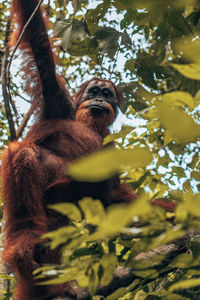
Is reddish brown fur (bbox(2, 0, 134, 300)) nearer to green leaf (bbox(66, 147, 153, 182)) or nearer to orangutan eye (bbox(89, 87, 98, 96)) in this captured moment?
orangutan eye (bbox(89, 87, 98, 96))

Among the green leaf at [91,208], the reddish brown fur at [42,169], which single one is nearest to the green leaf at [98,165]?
the green leaf at [91,208]

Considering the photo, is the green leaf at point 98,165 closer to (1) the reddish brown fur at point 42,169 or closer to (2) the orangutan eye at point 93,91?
(1) the reddish brown fur at point 42,169

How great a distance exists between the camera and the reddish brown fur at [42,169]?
3.24 meters

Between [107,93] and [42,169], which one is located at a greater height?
[107,93]

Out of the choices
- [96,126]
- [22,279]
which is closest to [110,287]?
[22,279]

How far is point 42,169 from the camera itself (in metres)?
3.91

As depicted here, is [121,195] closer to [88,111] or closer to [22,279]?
[88,111]

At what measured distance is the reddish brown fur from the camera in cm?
324

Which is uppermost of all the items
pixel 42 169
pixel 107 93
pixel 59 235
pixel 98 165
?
pixel 107 93

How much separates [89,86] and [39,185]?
8.45ft

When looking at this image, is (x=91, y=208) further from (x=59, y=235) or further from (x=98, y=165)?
(x=98, y=165)

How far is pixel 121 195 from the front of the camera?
15.7ft

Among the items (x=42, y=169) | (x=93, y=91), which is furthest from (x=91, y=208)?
(x=93, y=91)

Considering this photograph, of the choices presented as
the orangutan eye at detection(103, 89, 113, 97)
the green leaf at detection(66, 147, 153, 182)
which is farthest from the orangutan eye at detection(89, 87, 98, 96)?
the green leaf at detection(66, 147, 153, 182)
